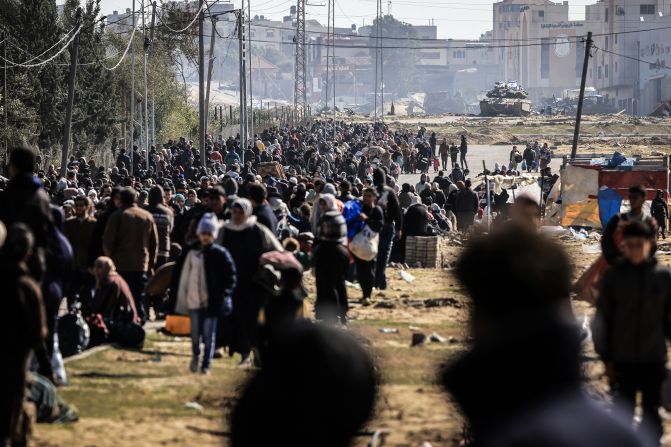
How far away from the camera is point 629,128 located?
93.6 m

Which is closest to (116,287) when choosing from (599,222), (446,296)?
(446,296)

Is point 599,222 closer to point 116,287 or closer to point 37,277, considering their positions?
point 116,287

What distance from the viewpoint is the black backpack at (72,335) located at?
12812 mm

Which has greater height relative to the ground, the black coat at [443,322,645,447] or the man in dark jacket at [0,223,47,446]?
the black coat at [443,322,645,447]

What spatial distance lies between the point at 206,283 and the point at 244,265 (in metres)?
0.71

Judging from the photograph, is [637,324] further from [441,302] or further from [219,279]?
[441,302]

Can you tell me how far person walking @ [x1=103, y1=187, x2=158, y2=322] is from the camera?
44.6 feet

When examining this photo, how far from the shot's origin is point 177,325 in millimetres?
13602

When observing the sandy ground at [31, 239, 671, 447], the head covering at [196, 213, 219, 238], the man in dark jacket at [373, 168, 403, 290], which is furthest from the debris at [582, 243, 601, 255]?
the head covering at [196, 213, 219, 238]

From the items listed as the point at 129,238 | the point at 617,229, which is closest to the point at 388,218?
the point at 129,238

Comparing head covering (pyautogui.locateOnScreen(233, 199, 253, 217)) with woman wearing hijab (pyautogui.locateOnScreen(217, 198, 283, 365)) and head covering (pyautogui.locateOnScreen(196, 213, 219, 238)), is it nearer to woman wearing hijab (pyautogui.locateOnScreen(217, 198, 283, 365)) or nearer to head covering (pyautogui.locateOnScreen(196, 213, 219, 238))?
woman wearing hijab (pyautogui.locateOnScreen(217, 198, 283, 365))

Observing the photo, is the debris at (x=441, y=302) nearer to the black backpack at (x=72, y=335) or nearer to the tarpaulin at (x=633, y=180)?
the black backpack at (x=72, y=335)

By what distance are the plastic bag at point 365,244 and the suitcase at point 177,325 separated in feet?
10.3

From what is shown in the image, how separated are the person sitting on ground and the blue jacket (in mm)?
7264
